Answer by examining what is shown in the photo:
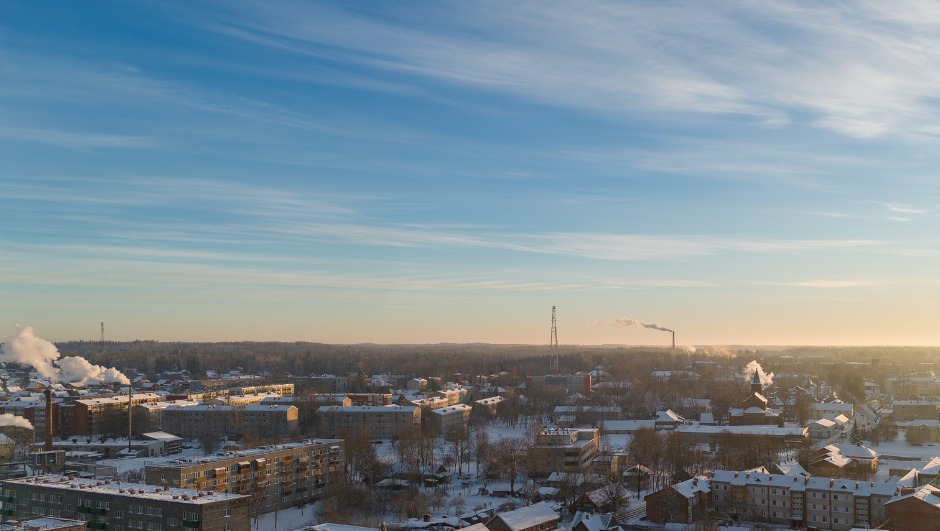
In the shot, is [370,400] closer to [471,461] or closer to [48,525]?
[471,461]

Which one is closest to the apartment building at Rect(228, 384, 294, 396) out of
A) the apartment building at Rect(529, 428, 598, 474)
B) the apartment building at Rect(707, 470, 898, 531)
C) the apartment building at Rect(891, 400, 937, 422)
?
the apartment building at Rect(529, 428, 598, 474)

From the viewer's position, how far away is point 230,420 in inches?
1948

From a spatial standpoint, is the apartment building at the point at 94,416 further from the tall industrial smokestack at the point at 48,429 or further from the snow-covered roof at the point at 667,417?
the snow-covered roof at the point at 667,417

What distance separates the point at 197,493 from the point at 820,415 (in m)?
42.3

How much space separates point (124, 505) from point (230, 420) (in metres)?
28.2

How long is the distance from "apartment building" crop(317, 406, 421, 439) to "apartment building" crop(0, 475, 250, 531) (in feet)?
82.2

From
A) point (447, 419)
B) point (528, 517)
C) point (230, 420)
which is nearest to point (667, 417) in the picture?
point (447, 419)

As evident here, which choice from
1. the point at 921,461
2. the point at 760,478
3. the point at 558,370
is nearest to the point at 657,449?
the point at 760,478

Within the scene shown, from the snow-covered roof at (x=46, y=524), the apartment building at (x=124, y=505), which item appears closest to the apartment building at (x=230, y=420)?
the apartment building at (x=124, y=505)

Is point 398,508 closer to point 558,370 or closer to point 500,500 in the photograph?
point 500,500

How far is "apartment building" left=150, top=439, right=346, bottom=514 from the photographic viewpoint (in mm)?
27312

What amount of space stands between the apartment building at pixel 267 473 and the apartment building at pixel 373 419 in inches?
590

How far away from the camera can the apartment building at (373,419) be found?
48875 millimetres

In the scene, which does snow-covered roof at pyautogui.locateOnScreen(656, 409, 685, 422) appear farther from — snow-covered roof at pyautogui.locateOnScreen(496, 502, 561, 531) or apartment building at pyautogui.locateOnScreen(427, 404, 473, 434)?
snow-covered roof at pyautogui.locateOnScreen(496, 502, 561, 531)
